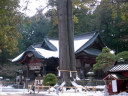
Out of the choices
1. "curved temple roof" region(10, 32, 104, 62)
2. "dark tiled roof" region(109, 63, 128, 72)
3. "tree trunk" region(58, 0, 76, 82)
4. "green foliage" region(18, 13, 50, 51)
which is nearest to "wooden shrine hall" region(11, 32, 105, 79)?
"curved temple roof" region(10, 32, 104, 62)

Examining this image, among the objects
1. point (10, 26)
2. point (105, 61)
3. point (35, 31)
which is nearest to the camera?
point (10, 26)

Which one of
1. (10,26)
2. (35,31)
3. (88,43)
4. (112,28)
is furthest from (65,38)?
(35,31)

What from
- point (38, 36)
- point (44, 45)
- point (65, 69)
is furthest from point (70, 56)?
point (38, 36)

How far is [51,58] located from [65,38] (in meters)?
8.48

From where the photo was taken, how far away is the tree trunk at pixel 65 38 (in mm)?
15117

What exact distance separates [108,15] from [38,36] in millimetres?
17035

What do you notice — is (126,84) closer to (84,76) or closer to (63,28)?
(63,28)

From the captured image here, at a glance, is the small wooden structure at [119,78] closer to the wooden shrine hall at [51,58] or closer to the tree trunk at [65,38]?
the tree trunk at [65,38]

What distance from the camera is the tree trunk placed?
49.6 ft

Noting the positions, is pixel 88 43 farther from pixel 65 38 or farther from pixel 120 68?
pixel 120 68

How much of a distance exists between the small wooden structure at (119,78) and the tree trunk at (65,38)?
3268 millimetres

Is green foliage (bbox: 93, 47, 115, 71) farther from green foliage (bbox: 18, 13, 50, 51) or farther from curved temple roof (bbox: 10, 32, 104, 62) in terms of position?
green foliage (bbox: 18, 13, 50, 51)

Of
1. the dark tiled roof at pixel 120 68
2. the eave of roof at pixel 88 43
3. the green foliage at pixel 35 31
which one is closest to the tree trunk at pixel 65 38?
the dark tiled roof at pixel 120 68

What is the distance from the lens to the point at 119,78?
12594mm
